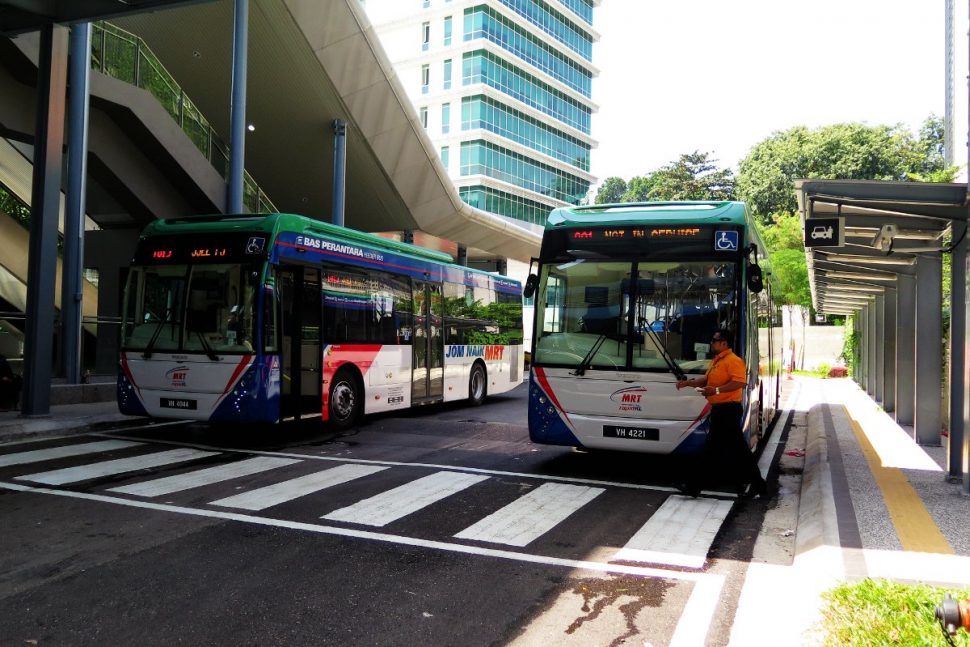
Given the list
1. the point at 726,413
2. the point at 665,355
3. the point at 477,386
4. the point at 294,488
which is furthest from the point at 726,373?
the point at 477,386

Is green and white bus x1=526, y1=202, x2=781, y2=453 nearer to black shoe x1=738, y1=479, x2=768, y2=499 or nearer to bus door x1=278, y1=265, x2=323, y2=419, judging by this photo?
black shoe x1=738, y1=479, x2=768, y2=499

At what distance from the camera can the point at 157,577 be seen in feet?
18.3

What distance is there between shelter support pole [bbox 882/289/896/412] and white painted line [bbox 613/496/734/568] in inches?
410

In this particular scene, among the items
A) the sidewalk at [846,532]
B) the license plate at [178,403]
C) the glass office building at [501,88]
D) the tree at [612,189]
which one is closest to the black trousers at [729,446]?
the sidewalk at [846,532]

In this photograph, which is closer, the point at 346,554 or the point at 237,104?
the point at 346,554

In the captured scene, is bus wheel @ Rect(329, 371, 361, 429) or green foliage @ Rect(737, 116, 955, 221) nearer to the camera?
bus wheel @ Rect(329, 371, 361, 429)

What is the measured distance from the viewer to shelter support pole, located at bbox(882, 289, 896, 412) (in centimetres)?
1705

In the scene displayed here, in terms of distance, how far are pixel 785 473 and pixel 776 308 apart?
668 centimetres

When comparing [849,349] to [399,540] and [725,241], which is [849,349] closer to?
[725,241]

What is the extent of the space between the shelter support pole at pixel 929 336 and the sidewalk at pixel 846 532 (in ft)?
2.13

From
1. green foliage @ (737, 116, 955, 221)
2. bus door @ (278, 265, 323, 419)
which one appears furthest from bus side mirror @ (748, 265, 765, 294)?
green foliage @ (737, 116, 955, 221)

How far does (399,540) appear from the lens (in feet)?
22.1

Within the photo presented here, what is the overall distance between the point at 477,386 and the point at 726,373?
11.4 m

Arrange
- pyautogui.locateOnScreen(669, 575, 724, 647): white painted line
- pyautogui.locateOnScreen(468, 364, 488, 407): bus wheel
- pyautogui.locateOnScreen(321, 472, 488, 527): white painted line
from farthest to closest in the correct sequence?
pyautogui.locateOnScreen(468, 364, 488, 407): bus wheel
pyautogui.locateOnScreen(321, 472, 488, 527): white painted line
pyautogui.locateOnScreen(669, 575, 724, 647): white painted line
